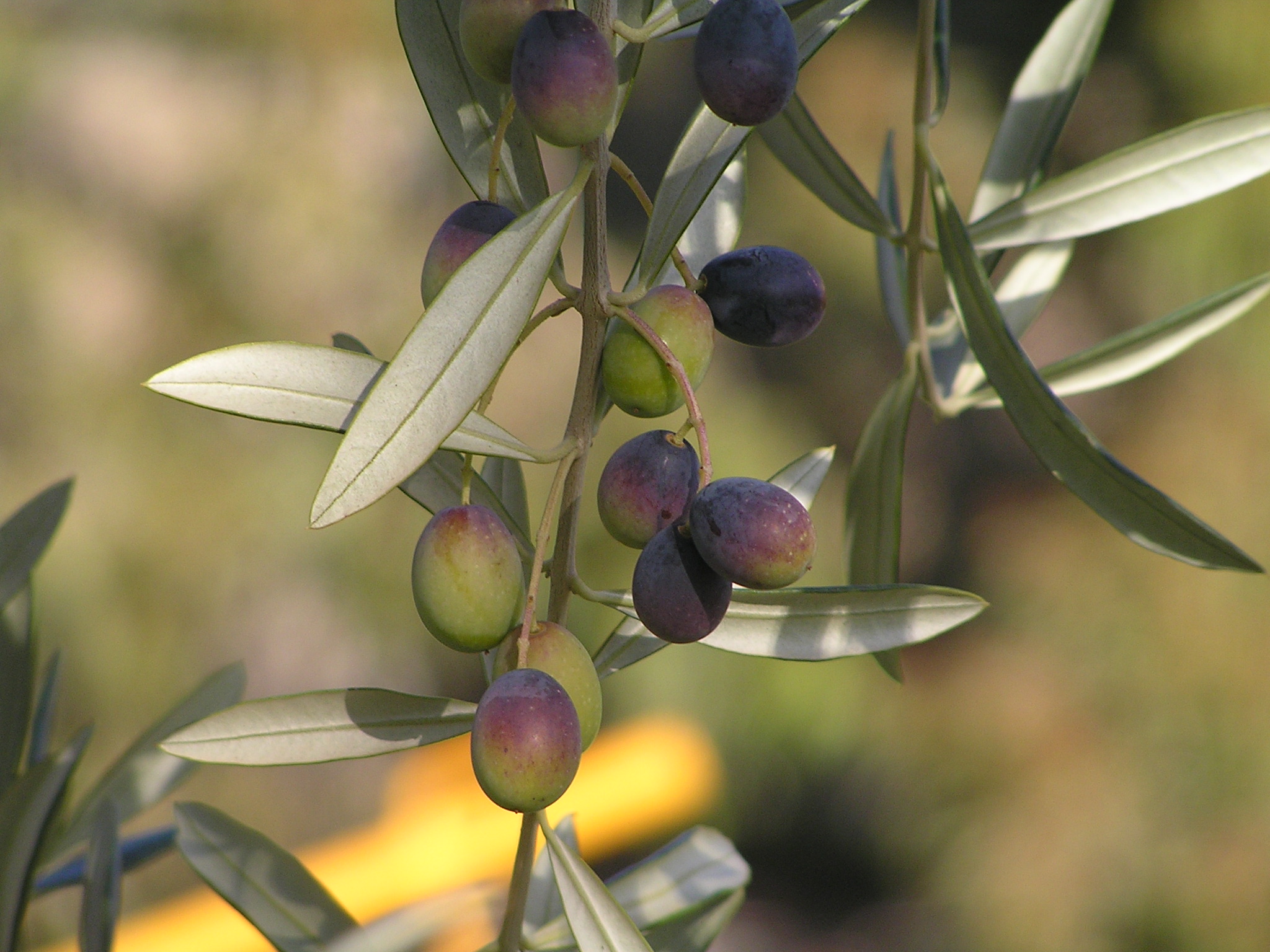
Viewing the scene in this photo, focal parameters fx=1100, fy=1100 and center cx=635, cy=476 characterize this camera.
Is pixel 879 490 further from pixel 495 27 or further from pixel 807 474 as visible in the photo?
pixel 495 27

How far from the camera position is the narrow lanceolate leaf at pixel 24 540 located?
0.39 meters

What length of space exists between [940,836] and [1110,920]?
0.35 m

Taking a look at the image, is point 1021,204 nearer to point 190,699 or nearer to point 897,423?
point 897,423

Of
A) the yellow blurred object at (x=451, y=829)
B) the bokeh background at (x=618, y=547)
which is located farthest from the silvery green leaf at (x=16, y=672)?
the bokeh background at (x=618, y=547)

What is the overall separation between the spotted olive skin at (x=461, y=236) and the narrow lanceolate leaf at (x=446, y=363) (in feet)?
0.09

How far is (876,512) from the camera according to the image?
1.28 feet

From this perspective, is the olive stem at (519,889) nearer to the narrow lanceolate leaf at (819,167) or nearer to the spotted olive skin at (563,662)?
the spotted olive skin at (563,662)

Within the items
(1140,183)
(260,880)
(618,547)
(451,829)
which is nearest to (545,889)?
(260,880)

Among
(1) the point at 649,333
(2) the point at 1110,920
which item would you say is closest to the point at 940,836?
(2) the point at 1110,920

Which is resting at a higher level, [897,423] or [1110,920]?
[897,423]

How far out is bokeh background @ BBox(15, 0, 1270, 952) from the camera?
190 centimetres

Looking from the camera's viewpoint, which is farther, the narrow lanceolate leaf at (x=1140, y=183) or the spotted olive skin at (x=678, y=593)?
the narrow lanceolate leaf at (x=1140, y=183)

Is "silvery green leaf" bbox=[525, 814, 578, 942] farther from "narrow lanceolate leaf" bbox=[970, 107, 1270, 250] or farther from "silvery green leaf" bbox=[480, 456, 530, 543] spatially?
"narrow lanceolate leaf" bbox=[970, 107, 1270, 250]

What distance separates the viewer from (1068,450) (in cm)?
31
